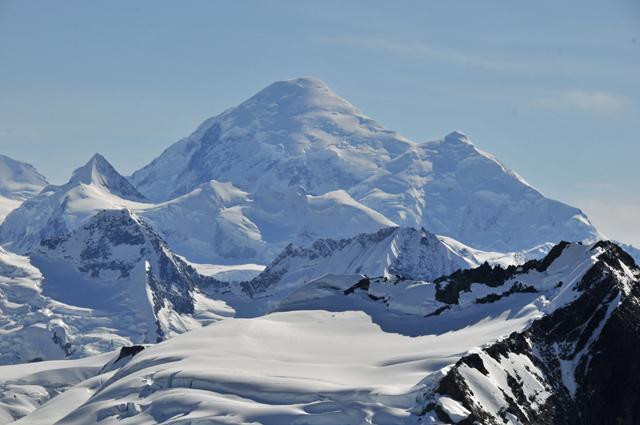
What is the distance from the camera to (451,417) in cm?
19962
